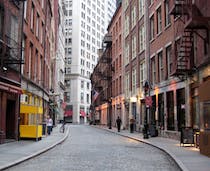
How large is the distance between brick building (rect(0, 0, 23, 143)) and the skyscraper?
290ft

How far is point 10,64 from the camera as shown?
20.0 m

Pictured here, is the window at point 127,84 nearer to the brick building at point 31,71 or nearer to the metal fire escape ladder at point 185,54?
the brick building at point 31,71

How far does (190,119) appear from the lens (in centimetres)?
2278

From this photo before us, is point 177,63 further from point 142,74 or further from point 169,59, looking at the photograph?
point 142,74

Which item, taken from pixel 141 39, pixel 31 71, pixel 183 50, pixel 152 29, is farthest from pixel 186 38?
pixel 141 39

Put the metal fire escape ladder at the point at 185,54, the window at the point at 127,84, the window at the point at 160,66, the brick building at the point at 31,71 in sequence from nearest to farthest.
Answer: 1. the metal fire escape ladder at the point at 185,54
2. the brick building at the point at 31,71
3. the window at the point at 160,66
4. the window at the point at 127,84

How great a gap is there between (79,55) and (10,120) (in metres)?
94.6

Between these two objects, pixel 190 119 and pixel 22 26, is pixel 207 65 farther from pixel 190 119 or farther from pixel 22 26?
pixel 22 26

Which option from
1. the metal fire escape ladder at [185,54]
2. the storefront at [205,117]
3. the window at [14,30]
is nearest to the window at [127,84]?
the metal fire escape ladder at [185,54]

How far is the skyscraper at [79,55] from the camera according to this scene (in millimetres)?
113500

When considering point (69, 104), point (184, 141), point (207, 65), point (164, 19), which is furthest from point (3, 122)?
point (69, 104)

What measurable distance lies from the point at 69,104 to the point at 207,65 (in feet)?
316

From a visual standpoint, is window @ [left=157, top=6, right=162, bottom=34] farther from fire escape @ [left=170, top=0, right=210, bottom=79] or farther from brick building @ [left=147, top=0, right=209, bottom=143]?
fire escape @ [left=170, top=0, right=210, bottom=79]

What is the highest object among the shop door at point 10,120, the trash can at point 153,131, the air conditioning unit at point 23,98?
the air conditioning unit at point 23,98
